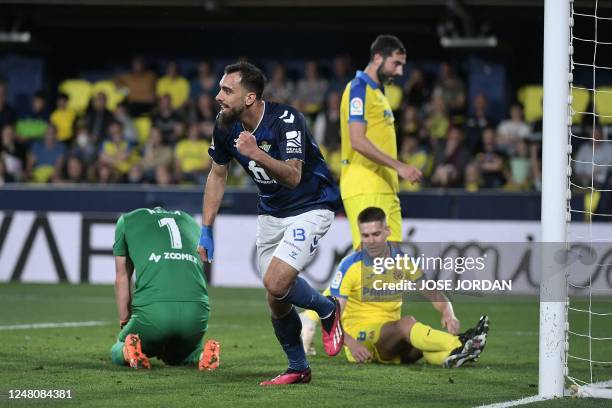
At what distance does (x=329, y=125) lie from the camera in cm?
1827

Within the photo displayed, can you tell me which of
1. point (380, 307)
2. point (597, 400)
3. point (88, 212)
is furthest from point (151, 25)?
point (597, 400)

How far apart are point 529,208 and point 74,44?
34.1ft

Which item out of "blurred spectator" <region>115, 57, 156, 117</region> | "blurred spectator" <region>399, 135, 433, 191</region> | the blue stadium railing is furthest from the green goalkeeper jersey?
"blurred spectator" <region>115, 57, 156, 117</region>

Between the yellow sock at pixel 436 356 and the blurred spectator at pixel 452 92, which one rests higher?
the blurred spectator at pixel 452 92

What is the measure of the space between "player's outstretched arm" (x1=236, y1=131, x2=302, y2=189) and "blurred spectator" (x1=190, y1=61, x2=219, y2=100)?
1352 cm

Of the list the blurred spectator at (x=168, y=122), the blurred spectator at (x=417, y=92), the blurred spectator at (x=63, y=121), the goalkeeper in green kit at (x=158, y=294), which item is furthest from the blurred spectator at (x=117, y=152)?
Result: the goalkeeper in green kit at (x=158, y=294)

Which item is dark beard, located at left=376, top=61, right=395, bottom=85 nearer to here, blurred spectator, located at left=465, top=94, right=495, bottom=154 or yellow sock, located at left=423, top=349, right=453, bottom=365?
yellow sock, located at left=423, top=349, right=453, bottom=365

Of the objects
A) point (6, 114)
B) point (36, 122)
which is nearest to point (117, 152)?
point (36, 122)

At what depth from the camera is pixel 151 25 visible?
2145 centimetres

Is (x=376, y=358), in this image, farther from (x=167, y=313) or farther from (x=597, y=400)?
(x=597, y=400)

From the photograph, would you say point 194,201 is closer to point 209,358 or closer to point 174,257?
point 174,257

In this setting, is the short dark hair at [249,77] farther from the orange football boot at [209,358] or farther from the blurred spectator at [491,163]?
the blurred spectator at [491,163]

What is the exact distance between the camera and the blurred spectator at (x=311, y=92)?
19.3 m

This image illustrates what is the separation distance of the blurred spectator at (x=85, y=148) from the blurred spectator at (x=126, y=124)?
57 centimetres
